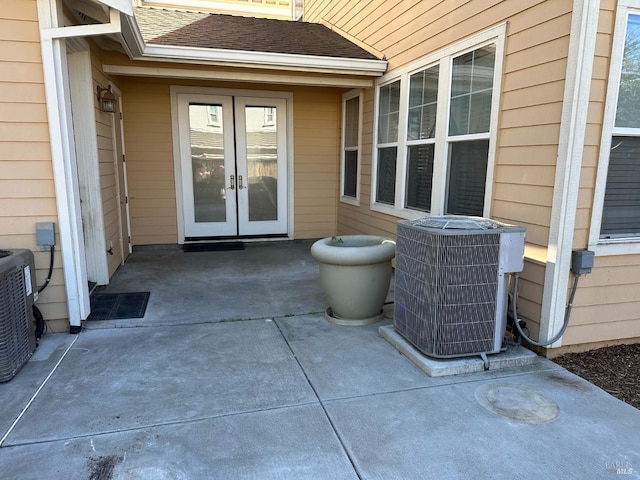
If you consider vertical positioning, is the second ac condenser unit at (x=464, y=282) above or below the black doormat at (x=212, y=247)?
above

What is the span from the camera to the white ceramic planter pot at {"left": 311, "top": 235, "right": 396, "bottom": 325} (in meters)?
3.48

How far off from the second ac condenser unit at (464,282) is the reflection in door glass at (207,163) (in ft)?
14.8

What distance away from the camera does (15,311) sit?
274 cm

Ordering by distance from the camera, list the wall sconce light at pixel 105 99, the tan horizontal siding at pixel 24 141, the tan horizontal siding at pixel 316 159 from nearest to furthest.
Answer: the tan horizontal siding at pixel 24 141 → the wall sconce light at pixel 105 99 → the tan horizontal siding at pixel 316 159

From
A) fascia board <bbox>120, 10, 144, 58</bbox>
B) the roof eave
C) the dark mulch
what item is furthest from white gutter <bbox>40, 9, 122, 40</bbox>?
the dark mulch

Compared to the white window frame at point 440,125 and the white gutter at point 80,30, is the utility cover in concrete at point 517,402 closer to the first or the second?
the white window frame at point 440,125

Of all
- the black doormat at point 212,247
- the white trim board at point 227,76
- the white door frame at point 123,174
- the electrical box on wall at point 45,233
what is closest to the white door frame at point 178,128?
the black doormat at point 212,247

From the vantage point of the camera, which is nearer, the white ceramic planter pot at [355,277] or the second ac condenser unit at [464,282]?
the second ac condenser unit at [464,282]

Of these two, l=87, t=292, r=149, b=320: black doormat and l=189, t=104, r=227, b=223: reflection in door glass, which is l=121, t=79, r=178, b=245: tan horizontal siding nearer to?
l=189, t=104, r=227, b=223: reflection in door glass

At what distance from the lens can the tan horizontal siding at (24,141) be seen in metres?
3.01

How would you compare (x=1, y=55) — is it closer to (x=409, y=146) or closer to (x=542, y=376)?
(x=409, y=146)

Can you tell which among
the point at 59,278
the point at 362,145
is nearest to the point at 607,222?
the point at 362,145

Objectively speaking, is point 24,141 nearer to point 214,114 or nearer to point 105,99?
point 105,99

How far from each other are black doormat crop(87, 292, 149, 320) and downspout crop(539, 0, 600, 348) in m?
3.35
